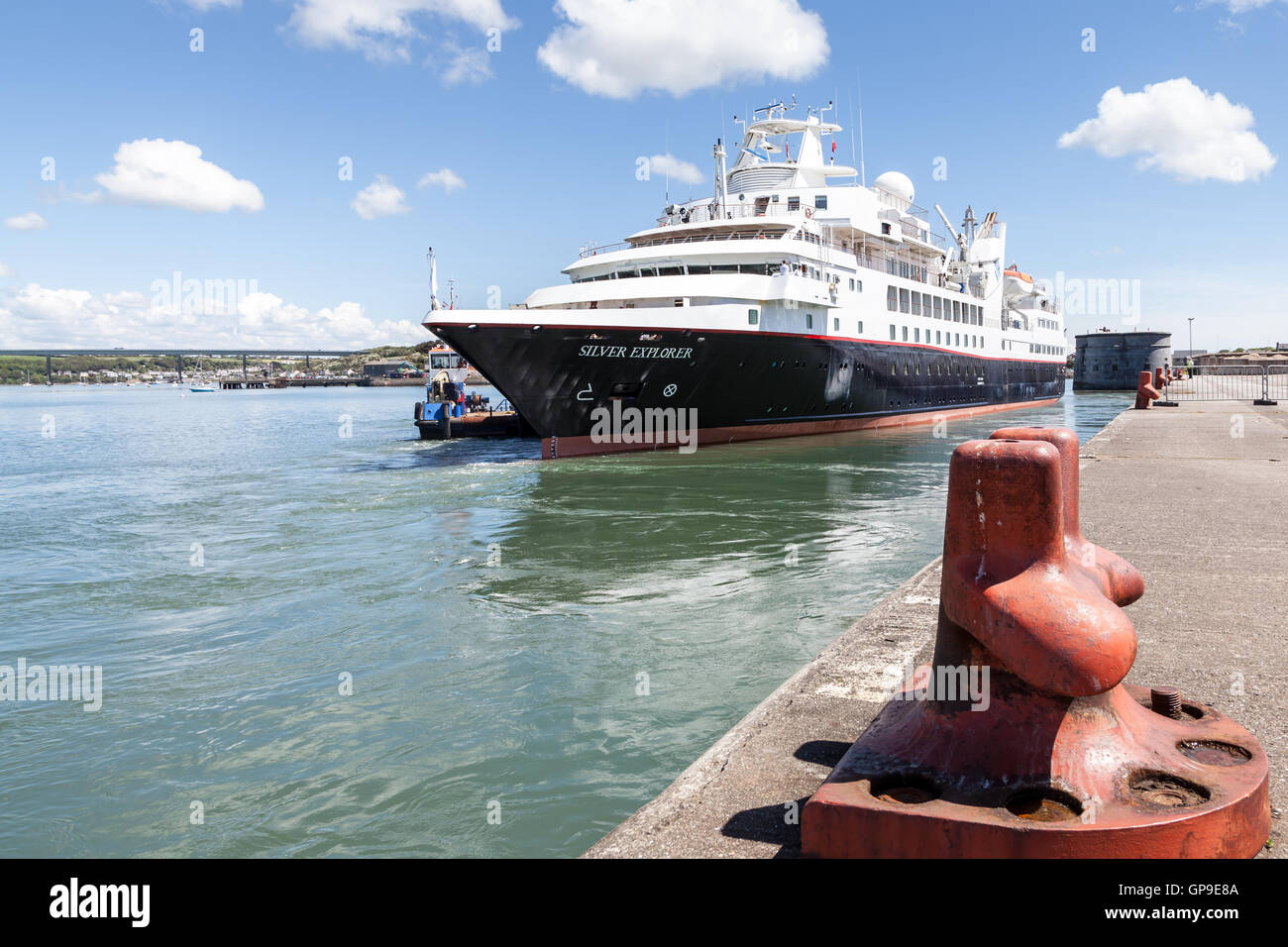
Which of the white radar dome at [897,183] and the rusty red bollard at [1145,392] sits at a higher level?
the white radar dome at [897,183]

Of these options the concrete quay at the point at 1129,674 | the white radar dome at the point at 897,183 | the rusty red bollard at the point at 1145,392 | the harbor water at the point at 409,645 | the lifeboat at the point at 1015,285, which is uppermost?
the white radar dome at the point at 897,183

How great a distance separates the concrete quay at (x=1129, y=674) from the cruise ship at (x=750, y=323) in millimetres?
14622

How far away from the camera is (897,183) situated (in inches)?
1544

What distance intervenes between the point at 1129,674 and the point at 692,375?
19665 mm

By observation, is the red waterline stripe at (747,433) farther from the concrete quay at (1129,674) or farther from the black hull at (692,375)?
the concrete quay at (1129,674)

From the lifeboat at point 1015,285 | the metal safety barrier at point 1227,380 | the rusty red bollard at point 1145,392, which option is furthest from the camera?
the lifeboat at point 1015,285

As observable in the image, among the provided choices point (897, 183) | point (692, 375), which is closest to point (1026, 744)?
point (692, 375)

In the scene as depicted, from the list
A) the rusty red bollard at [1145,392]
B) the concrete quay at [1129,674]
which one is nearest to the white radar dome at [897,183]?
the rusty red bollard at [1145,392]

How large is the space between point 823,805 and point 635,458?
21.5 meters

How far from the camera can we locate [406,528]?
46.0ft

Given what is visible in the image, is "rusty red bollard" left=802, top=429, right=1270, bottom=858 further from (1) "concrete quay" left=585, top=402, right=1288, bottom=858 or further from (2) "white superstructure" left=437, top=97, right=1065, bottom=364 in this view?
(2) "white superstructure" left=437, top=97, right=1065, bottom=364

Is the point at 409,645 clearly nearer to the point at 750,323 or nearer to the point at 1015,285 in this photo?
the point at 750,323

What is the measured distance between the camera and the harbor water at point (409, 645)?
468cm
